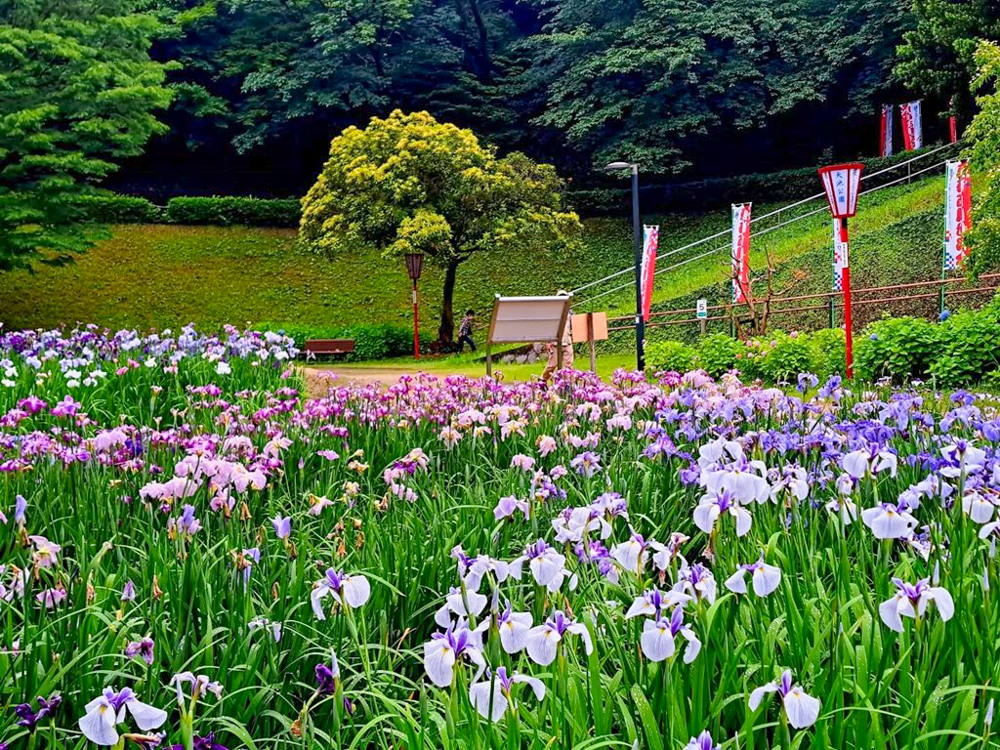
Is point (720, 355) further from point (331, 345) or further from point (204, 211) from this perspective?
point (204, 211)

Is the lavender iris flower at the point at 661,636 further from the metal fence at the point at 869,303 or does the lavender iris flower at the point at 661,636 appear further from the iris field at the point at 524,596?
the metal fence at the point at 869,303

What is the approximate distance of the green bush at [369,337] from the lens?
67.7ft

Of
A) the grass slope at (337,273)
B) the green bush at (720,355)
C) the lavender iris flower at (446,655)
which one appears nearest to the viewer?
the lavender iris flower at (446,655)

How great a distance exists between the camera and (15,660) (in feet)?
5.55

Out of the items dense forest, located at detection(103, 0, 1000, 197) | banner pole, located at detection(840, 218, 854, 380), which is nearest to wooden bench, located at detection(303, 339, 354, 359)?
dense forest, located at detection(103, 0, 1000, 197)

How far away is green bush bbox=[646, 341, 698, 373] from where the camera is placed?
11242 millimetres

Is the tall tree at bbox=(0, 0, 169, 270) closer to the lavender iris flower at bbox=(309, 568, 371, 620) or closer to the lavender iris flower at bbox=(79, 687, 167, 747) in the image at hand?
the lavender iris flower at bbox=(309, 568, 371, 620)

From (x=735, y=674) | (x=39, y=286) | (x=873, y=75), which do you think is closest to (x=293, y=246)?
(x=39, y=286)

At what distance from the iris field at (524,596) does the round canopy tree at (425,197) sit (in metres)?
15.8

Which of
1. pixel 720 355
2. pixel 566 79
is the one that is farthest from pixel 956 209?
pixel 566 79

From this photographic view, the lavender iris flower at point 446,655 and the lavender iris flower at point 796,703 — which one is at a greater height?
the lavender iris flower at point 446,655

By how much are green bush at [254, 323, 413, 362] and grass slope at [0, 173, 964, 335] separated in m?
2.22

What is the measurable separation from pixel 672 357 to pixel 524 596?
9.27 meters

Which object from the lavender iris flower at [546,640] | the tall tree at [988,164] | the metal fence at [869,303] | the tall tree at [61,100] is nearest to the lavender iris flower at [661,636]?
the lavender iris flower at [546,640]
